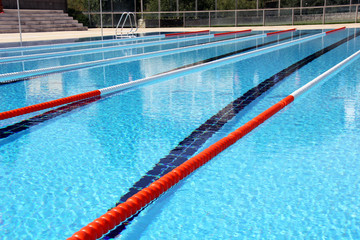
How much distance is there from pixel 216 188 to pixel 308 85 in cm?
377

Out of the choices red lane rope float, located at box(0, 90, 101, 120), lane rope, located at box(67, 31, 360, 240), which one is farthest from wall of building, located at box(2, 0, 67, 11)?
lane rope, located at box(67, 31, 360, 240)

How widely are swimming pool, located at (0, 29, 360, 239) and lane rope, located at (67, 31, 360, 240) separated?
54 millimetres

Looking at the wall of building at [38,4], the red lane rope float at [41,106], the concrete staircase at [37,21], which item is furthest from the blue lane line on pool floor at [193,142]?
the wall of building at [38,4]

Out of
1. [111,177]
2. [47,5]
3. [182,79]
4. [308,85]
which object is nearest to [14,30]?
[47,5]

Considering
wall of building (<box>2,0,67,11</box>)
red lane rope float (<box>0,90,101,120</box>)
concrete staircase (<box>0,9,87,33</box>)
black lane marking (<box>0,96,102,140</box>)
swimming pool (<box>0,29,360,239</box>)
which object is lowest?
swimming pool (<box>0,29,360,239</box>)

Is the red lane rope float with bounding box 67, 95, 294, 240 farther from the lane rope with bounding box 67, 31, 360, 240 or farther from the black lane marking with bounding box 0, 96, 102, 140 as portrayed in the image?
the black lane marking with bounding box 0, 96, 102, 140

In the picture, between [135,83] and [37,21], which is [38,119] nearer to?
[135,83]

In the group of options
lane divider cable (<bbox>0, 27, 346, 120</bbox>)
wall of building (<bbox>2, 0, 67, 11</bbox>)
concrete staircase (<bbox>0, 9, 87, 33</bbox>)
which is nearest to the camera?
lane divider cable (<bbox>0, 27, 346, 120</bbox>)

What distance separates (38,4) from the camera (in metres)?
24.5

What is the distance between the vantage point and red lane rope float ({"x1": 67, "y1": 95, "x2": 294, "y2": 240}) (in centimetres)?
215

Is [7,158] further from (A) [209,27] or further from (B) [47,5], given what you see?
(A) [209,27]

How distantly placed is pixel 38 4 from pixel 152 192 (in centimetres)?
2434

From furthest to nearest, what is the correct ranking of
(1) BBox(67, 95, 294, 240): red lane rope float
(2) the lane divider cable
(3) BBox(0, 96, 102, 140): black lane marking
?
(2) the lane divider cable → (3) BBox(0, 96, 102, 140): black lane marking → (1) BBox(67, 95, 294, 240): red lane rope float

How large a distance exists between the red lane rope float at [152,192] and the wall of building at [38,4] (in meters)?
22.1
